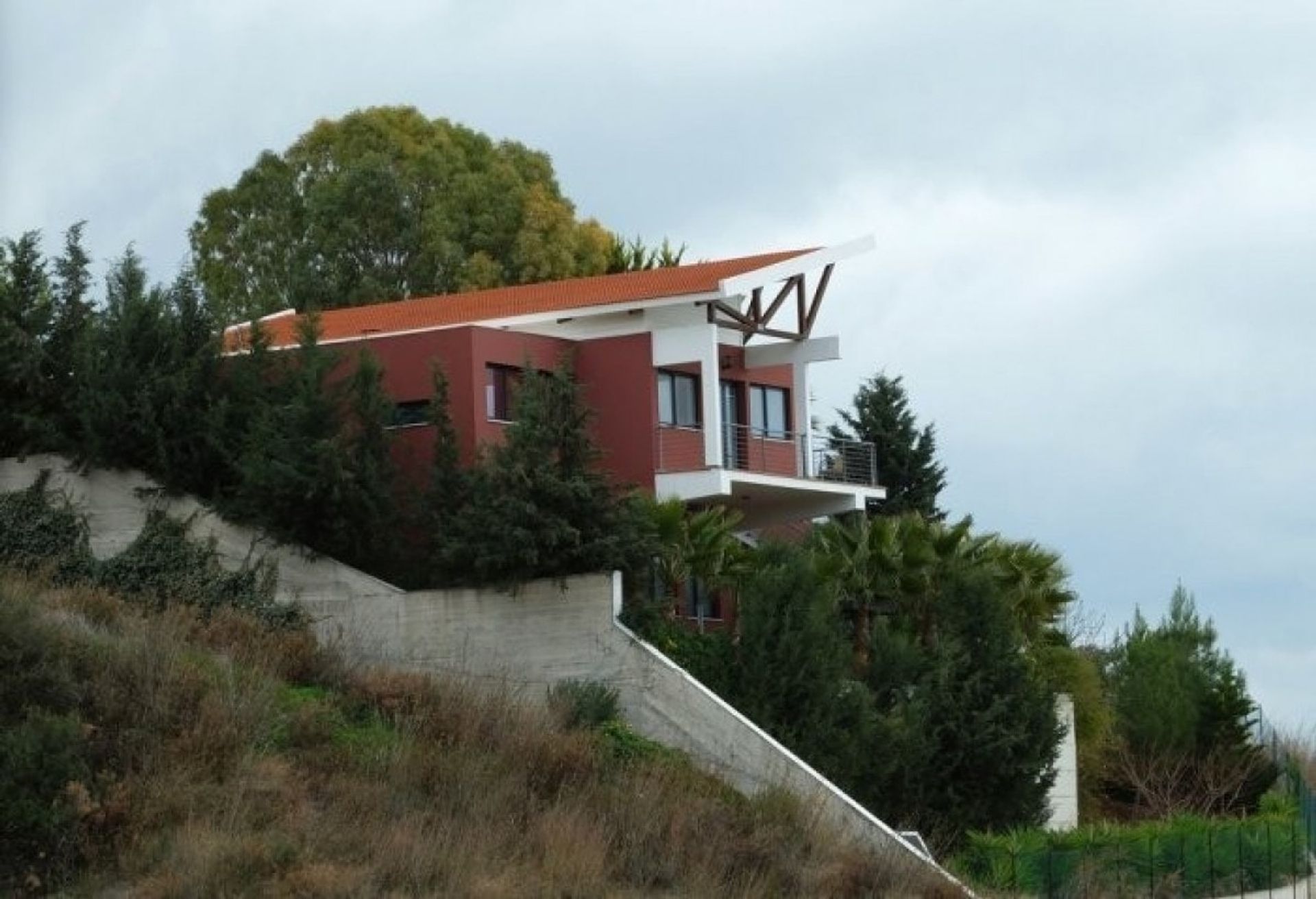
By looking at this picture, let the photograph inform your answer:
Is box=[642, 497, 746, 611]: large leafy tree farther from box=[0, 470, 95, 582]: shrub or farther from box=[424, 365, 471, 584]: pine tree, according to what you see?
box=[0, 470, 95, 582]: shrub

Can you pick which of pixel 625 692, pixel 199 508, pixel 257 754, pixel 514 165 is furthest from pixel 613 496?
pixel 514 165

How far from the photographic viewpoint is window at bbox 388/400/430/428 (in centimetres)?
4181

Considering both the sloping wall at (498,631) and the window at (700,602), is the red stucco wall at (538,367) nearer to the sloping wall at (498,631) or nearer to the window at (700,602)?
the window at (700,602)

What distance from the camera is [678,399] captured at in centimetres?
4466

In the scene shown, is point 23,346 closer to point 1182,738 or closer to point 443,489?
point 443,489

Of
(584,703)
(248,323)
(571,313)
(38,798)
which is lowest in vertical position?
(38,798)

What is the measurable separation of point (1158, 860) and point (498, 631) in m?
10.1

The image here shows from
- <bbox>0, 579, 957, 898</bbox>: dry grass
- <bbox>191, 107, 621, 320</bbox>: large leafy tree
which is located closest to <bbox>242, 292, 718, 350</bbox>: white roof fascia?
<bbox>0, 579, 957, 898</bbox>: dry grass

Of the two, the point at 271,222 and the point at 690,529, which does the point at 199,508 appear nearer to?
the point at 690,529

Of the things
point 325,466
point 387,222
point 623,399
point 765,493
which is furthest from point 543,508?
point 387,222

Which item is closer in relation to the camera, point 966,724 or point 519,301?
point 966,724

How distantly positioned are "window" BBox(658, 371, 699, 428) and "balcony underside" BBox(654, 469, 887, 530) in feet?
3.99

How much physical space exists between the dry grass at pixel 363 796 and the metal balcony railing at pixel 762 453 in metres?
9.82

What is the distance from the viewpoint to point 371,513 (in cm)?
3888
